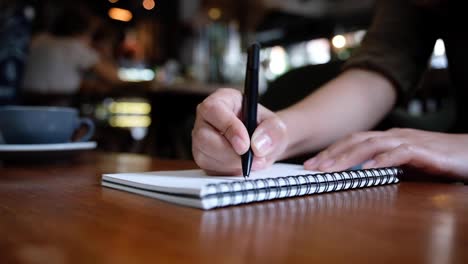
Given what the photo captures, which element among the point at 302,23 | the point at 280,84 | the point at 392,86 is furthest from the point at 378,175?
the point at 302,23

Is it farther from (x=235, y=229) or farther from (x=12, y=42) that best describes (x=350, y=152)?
(x=12, y=42)

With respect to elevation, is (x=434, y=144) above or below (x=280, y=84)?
below

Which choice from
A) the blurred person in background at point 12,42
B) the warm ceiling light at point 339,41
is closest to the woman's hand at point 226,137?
the blurred person in background at point 12,42

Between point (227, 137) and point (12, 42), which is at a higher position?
point (12, 42)

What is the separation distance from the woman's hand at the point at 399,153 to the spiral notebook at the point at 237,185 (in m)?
0.04

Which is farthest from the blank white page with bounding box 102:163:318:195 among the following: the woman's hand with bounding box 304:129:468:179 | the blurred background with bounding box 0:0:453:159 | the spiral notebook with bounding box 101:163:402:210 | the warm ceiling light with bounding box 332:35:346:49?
the warm ceiling light with bounding box 332:35:346:49

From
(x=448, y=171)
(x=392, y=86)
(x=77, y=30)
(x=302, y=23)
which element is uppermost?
(x=302, y=23)

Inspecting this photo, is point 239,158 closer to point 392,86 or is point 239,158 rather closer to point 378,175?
point 378,175

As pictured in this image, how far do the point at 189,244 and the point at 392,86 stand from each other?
0.68 meters

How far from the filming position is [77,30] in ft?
10.6

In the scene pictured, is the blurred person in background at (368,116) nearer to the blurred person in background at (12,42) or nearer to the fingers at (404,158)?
the fingers at (404,158)

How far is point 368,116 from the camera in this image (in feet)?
2.67

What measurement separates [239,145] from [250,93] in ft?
0.19

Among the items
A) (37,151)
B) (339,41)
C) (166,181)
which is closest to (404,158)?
(166,181)
